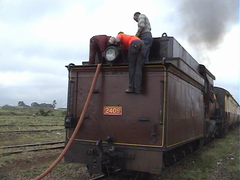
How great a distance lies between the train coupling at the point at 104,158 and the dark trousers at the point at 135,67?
1.23 metres

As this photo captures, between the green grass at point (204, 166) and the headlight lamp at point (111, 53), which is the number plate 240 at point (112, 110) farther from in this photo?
the green grass at point (204, 166)

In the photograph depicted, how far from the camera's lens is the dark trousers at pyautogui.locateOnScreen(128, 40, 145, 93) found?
17.6 feet

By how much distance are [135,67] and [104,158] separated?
1.82 m

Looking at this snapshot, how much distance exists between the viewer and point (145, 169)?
5.36 meters

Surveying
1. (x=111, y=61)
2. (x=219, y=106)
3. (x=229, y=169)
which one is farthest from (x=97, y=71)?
(x=219, y=106)

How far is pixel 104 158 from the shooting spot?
216 inches

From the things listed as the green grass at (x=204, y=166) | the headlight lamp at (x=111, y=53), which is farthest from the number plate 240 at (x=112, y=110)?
the green grass at (x=204, y=166)

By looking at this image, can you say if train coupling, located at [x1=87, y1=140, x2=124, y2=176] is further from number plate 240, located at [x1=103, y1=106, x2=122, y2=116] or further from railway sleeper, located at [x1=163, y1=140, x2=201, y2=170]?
railway sleeper, located at [x1=163, y1=140, x2=201, y2=170]

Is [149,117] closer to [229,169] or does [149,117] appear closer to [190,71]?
[190,71]

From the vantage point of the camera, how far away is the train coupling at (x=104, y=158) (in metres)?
5.42

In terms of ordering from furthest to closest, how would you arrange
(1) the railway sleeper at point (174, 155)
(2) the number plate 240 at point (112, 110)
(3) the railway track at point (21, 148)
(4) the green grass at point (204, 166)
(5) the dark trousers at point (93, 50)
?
1. (3) the railway track at point (21, 148)
2. (4) the green grass at point (204, 166)
3. (1) the railway sleeper at point (174, 155)
4. (5) the dark trousers at point (93, 50)
5. (2) the number plate 240 at point (112, 110)

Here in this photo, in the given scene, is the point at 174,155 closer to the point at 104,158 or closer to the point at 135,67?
the point at 104,158

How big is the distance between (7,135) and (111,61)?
9.59 metres

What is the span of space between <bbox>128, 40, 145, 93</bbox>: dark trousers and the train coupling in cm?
123
